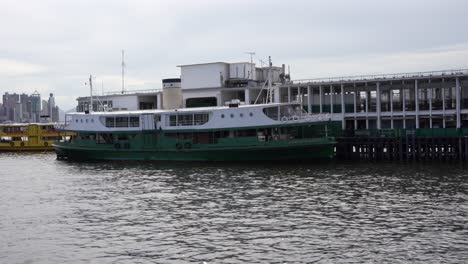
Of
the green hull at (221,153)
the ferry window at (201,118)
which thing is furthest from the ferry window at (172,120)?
the green hull at (221,153)

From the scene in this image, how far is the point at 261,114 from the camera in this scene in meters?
50.8

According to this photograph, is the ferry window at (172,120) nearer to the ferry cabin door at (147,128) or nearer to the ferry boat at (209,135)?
the ferry boat at (209,135)

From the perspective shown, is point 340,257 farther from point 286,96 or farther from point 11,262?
point 286,96

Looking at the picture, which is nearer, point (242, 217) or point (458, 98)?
point (242, 217)

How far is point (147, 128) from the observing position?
5553 cm

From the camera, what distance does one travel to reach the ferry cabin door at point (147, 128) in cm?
5503

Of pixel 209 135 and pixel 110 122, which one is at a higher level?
pixel 110 122

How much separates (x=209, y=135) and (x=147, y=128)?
6.64 m

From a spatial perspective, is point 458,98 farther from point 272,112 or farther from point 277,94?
point 277,94

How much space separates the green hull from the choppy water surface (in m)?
5.37

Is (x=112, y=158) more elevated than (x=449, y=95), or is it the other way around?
(x=449, y=95)

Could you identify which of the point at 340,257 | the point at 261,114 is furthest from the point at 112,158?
the point at 340,257

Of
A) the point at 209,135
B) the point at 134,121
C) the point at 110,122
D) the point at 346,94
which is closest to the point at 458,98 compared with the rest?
the point at 346,94

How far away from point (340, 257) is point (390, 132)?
34.1 metres
